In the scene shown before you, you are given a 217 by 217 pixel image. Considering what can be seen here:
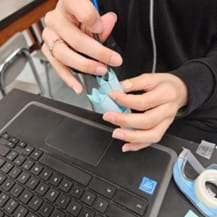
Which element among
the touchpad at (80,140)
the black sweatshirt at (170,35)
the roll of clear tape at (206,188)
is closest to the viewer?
the roll of clear tape at (206,188)

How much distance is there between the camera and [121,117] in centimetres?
36

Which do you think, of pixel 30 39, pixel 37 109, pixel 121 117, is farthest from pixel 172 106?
pixel 30 39

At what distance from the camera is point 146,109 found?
1.27 feet

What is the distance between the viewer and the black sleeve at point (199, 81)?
43 cm

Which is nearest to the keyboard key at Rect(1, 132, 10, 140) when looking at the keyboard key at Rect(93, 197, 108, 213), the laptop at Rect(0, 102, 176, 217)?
the laptop at Rect(0, 102, 176, 217)

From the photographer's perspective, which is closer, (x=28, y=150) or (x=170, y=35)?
(x=28, y=150)

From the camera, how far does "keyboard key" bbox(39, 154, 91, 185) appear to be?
0.40m

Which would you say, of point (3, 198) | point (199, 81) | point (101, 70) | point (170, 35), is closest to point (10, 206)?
point (3, 198)

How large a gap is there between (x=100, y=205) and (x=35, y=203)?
0.09 m

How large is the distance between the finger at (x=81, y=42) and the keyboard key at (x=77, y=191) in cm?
17

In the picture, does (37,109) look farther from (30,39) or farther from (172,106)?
(30,39)

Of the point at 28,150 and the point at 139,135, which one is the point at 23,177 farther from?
the point at 139,135

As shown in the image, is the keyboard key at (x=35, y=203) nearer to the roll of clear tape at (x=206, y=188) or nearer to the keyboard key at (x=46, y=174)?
the keyboard key at (x=46, y=174)

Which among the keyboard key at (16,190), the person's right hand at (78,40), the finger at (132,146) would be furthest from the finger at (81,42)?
the keyboard key at (16,190)
